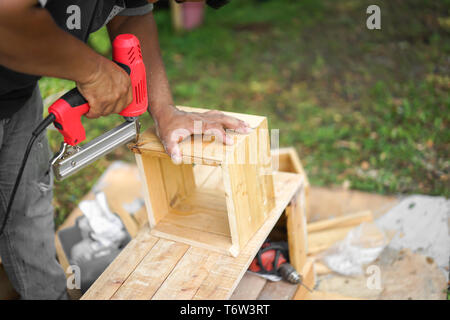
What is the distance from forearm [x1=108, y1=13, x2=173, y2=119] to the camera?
1815 millimetres

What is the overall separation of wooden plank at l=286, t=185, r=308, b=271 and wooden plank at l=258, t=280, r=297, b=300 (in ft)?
0.35

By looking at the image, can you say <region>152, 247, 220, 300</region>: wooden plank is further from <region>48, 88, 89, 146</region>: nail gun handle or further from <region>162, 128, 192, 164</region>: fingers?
<region>48, 88, 89, 146</region>: nail gun handle

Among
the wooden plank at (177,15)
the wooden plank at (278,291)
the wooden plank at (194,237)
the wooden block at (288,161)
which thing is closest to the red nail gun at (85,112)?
the wooden plank at (194,237)

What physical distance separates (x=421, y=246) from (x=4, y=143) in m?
2.31

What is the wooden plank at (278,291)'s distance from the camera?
2133 millimetres

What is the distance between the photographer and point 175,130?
172 cm

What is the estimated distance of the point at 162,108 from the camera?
5.91 feet

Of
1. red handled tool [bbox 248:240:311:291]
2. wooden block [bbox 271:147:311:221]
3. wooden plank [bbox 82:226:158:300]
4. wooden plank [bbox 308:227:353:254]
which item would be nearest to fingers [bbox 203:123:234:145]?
wooden plank [bbox 82:226:158:300]

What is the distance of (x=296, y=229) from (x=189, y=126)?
2.63 ft

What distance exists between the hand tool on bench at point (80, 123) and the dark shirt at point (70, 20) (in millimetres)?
164

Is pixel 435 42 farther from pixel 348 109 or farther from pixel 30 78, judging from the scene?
pixel 30 78

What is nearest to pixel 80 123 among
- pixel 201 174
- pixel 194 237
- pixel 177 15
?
pixel 194 237
